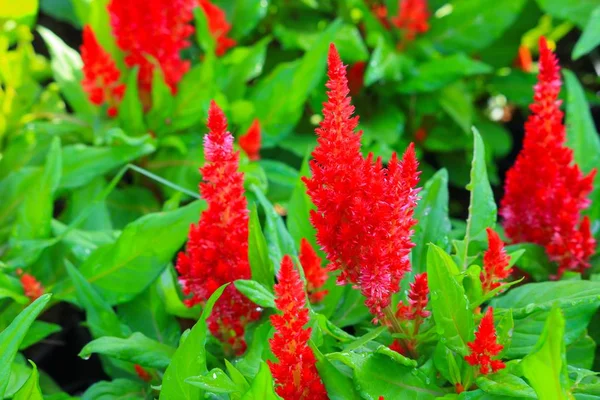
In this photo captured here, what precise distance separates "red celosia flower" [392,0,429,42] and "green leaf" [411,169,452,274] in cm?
92

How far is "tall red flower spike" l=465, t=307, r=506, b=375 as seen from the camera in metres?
1.05

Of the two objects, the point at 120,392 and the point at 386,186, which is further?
the point at 120,392

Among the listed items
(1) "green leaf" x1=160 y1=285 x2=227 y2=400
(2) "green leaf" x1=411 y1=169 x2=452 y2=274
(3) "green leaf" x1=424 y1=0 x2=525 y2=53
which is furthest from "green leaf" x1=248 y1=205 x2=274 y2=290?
(3) "green leaf" x1=424 y1=0 x2=525 y2=53

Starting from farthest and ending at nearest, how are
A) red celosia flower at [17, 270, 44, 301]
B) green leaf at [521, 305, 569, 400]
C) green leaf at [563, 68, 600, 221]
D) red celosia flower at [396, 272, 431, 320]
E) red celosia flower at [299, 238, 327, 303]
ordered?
green leaf at [563, 68, 600, 221] < red celosia flower at [17, 270, 44, 301] < red celosia flower at [299, 238, 327, 303] < red celosia flower at [396, 272, 431, 320] < green leaf at [521, 305, 569, 400]

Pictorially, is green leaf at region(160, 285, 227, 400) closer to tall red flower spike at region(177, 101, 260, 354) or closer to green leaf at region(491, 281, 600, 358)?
tall red flower spike at region(177, 101, 260, 354)

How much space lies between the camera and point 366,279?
1.05 meters

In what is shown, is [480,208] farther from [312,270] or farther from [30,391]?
[30,391]

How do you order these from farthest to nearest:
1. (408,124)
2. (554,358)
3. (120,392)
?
(408,124) → (120,392) → (554,358)

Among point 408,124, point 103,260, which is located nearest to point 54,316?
point 103,260

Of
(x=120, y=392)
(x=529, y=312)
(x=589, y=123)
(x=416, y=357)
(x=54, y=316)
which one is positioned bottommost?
(x=54, y=316)

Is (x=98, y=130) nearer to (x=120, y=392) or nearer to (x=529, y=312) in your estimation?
(x=120, y=392)

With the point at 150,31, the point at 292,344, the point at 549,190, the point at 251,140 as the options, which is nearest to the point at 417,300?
the point at 292,344

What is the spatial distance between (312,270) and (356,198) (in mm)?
357

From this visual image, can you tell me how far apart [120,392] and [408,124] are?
142cm
